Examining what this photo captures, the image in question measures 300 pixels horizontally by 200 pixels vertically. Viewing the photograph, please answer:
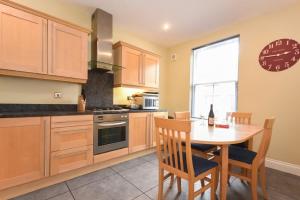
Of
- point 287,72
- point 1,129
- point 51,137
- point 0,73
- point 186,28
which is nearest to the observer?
point 1,129

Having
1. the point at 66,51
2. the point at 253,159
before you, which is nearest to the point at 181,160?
the point at 253,159

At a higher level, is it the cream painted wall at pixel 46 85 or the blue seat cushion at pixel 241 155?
the cream painted wall at pixel 46 85

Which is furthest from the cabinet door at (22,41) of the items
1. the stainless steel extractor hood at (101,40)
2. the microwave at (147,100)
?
the microwave at (147,100)

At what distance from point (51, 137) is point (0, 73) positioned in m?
0.93

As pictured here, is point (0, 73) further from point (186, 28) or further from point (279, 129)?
point (279, 129)

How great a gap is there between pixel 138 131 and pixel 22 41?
2146 mm

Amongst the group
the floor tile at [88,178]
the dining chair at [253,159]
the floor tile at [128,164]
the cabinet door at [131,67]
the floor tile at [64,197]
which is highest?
the cabinet door at [131,67]

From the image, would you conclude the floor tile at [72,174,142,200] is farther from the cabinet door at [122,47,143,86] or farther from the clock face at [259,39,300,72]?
the clock face at [259,39,300,72]

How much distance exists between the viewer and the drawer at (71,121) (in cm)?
185

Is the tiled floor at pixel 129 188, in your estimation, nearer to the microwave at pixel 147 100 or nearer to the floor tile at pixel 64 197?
the floor tile at pixel 64 197

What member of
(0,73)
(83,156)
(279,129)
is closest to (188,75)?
(279,129)

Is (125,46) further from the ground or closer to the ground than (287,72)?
further from the ground

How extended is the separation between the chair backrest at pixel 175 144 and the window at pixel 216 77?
6.77ft

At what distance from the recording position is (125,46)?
2.93m
